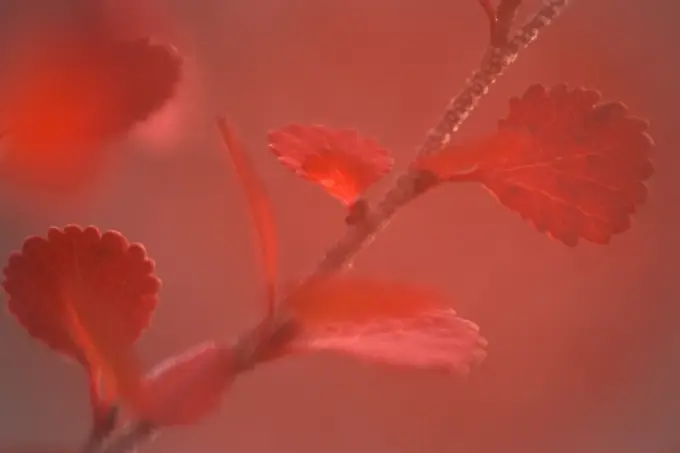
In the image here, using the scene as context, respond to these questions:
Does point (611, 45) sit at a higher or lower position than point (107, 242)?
higher

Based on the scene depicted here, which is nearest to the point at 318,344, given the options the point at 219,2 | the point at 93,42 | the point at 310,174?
the point at 310,174

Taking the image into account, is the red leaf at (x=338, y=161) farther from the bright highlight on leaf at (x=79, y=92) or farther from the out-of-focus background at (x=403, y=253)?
the out-of-focus background at (x=403, y=253)

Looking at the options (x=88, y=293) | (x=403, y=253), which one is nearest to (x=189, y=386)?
(x=88, y=293)

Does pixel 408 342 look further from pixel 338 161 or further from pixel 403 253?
pixel 403 253

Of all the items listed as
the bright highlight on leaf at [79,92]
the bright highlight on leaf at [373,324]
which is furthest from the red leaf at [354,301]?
the bright highlight on leaf at [79,92]

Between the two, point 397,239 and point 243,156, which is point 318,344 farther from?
point 397,239

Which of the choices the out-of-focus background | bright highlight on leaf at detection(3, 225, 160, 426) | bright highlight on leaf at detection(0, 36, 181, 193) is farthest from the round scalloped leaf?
the out-of-focus background

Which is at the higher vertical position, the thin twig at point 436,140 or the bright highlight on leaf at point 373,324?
the thin twig at point 436,140
